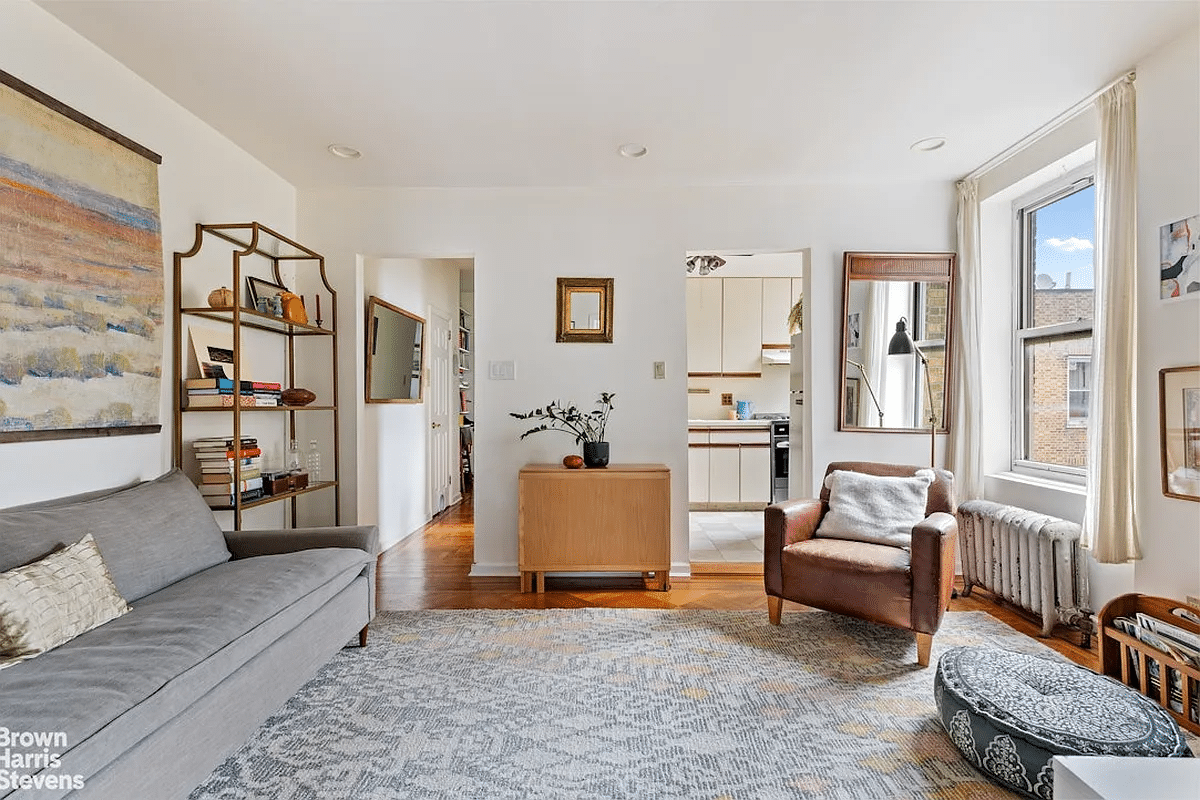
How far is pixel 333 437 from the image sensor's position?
12.8ft

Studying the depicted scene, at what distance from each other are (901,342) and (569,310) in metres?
2.08

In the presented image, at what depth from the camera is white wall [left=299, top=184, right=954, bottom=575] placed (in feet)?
12.7

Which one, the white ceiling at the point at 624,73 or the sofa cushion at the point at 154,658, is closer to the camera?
the sofa cushion at the point at 154,658

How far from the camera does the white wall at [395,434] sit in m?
4.22

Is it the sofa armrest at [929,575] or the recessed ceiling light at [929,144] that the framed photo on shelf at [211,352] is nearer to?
the sofa armrest at [929,575]

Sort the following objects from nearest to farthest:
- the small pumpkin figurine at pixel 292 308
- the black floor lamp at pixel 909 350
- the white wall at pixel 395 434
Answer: the small pumpkin figurine at pixel 292 308 < the black floor lamp at pixel 909 350 < the white wall at pixel 395 434

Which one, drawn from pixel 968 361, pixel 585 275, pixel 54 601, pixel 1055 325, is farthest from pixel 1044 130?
pixel 54 601

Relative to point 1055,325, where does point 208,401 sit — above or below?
below

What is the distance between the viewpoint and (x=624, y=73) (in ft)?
8.26

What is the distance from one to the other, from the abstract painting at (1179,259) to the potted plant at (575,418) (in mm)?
2629

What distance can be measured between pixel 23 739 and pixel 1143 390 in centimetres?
357

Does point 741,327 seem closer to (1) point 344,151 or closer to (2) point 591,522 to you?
(2) point 591,522

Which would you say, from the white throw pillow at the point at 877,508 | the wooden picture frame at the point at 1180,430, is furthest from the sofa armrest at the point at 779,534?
the wooden picture frame at the point at 1180,430

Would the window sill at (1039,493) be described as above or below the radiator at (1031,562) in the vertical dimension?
above
